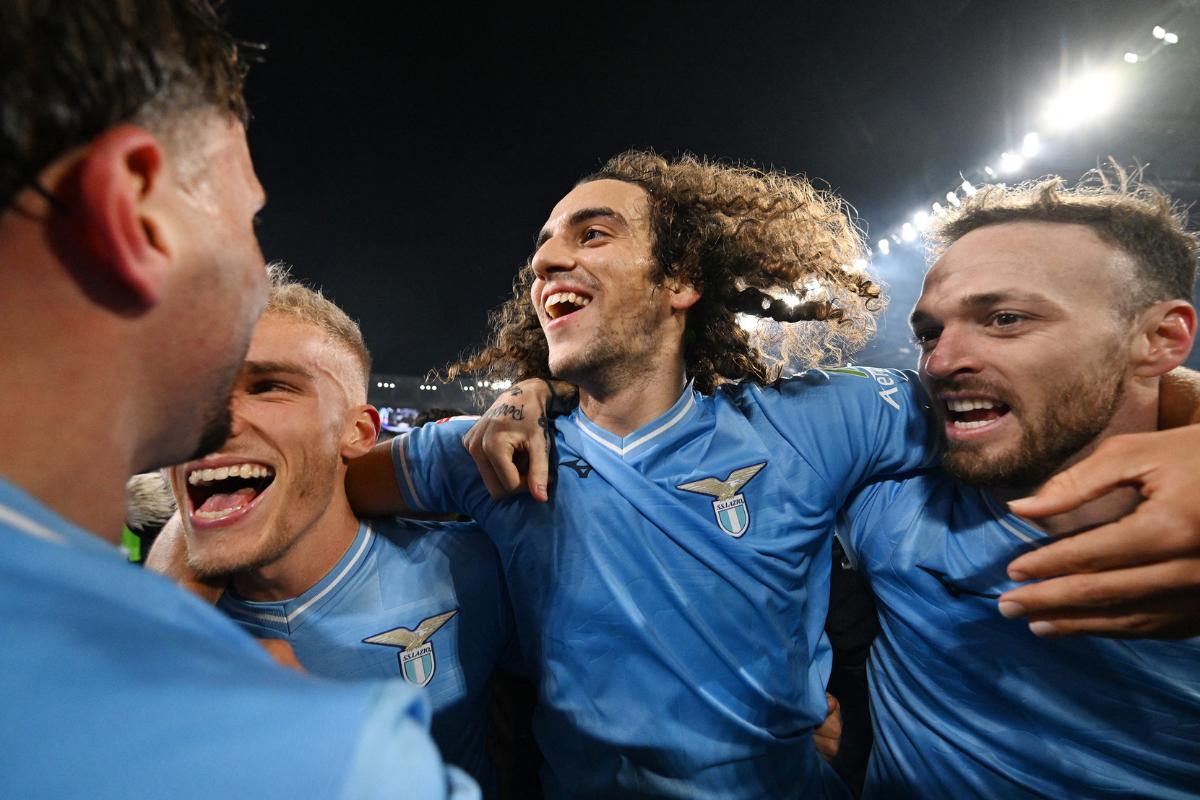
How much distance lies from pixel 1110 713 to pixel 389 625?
6.89 ft

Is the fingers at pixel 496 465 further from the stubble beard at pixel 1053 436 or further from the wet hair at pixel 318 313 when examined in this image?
the stubble beard at pixel 1053 436

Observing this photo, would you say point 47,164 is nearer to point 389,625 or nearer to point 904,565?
point 389,625

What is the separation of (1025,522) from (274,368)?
2.43 meters

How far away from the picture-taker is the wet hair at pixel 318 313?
2043 mm

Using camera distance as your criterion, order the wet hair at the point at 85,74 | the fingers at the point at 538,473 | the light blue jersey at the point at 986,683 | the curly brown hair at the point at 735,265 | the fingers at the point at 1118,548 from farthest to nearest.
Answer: the curly brown hair at the point at 735,265 → the fingers at the point at 538,473 → the light blue jersey at the point at 986,683 → the fingers at the point at 1118,548 → the wet hair at the point at 85,74

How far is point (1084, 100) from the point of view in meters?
8.26

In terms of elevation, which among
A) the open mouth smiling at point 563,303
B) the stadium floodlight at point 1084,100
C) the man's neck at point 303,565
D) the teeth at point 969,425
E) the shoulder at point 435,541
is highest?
the stadium floodlight at point 1084,100

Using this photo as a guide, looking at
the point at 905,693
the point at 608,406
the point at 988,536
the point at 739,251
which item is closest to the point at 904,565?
the point at 988,536

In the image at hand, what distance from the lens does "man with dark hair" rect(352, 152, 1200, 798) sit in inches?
64.6

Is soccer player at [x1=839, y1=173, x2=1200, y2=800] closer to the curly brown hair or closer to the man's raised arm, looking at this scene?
the man's raised arm

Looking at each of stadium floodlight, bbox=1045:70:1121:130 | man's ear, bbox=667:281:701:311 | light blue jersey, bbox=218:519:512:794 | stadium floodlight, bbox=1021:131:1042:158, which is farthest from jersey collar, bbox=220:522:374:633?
stadium floodlight, bbox=1021:131:1042:158

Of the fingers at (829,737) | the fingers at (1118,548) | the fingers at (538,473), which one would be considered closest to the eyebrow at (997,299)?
the fingers at (1118,548)

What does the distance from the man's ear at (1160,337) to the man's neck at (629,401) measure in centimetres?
144

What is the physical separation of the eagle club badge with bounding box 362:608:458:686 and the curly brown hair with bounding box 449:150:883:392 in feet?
4.58
